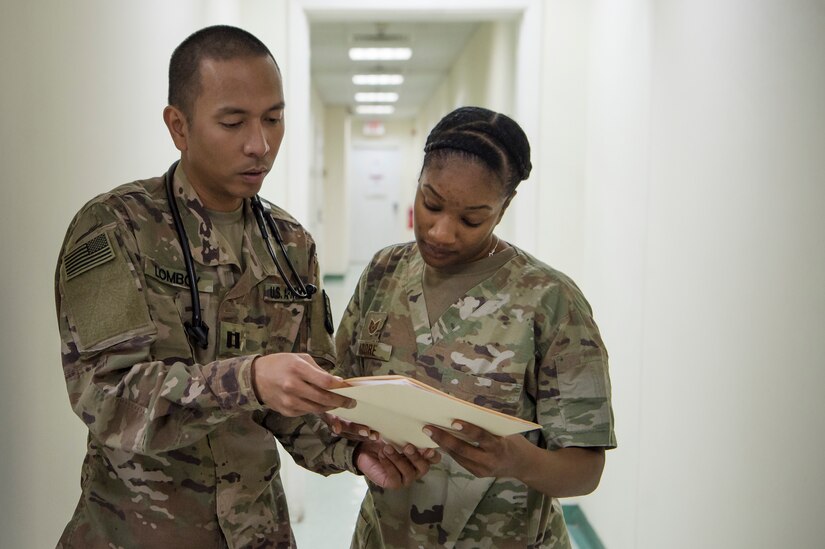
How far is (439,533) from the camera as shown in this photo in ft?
4.19

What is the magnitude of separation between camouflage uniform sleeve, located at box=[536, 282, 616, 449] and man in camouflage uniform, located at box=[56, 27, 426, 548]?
251 mm

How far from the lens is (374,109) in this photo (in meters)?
13.2

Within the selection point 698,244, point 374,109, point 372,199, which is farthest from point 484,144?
point 372,199

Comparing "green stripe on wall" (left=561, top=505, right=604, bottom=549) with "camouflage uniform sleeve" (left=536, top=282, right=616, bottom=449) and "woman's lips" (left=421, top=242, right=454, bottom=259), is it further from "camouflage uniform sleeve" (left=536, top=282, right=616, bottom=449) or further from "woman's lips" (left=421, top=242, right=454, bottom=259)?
"woman's lips" (left=421, top=242, right=454, bottom=259)

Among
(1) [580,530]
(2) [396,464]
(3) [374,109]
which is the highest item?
(3) [374,109]

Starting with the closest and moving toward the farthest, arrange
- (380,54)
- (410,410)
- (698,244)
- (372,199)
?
(410,410)
(698,244)
(380,54)
(372,199)

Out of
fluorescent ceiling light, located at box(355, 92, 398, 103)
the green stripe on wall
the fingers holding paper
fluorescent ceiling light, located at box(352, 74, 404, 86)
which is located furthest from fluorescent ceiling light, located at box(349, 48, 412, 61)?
the fingers holding paper

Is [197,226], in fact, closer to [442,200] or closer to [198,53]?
[198,53]

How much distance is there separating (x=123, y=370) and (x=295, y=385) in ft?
0.88

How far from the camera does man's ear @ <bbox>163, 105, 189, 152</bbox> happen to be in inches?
48.0

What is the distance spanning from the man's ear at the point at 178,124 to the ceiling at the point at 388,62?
13.8ft

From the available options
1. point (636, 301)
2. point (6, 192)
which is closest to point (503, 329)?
point (6, 192)

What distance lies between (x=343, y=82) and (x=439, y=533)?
9.27m

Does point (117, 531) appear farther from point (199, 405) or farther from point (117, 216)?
point (117, 216)
